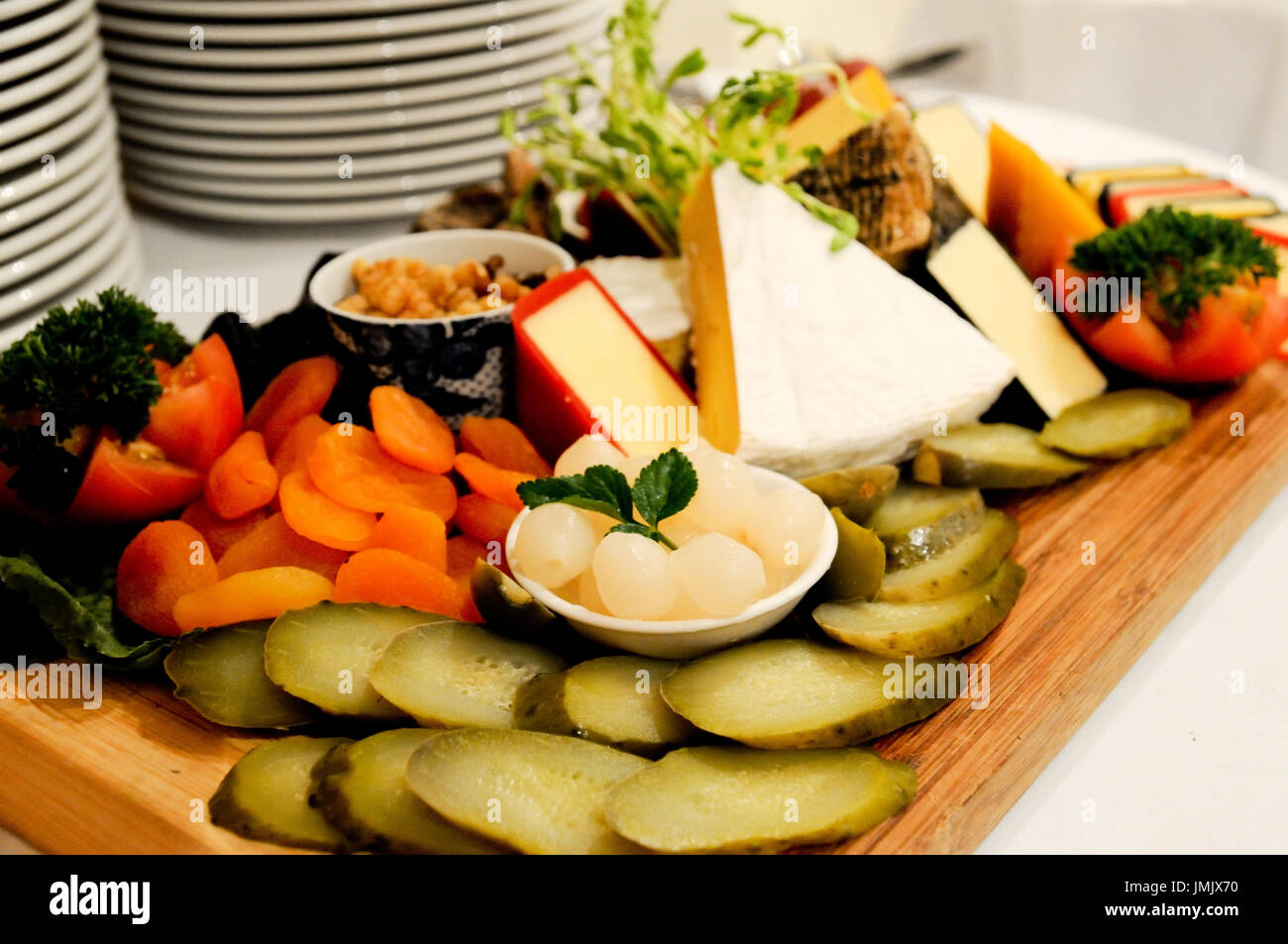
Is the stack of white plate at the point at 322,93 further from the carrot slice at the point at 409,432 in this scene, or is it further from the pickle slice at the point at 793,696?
the pickle slice at the point at 793,696

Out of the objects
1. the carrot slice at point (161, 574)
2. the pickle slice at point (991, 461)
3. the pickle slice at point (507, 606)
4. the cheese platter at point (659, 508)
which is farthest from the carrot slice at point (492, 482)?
the pickle slice at point (991, 461)

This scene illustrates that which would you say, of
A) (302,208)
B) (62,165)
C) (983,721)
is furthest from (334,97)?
(983,721)

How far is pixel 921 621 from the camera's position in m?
1.29

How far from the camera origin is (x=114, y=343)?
145cm

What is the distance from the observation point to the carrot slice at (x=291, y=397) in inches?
62.2

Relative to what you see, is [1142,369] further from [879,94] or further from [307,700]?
[307,700]

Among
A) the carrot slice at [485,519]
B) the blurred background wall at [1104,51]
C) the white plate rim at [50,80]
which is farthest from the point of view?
the blurred background wall at [1104,51]

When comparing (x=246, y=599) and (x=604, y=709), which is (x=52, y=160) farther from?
(x=604, y=709)

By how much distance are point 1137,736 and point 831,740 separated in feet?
1.34

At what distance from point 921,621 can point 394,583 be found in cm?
61

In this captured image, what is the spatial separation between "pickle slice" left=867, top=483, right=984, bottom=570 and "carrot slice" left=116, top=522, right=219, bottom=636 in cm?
83

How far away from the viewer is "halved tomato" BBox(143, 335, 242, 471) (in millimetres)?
1511
